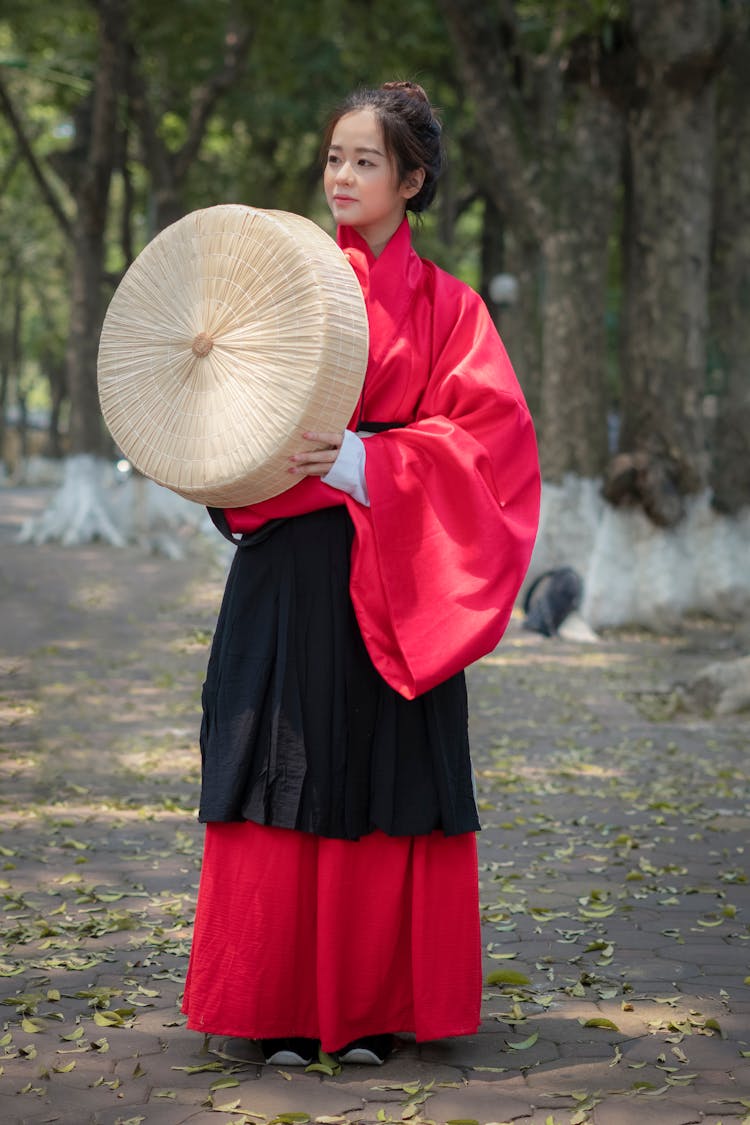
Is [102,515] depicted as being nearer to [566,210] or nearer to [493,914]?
[566,210]

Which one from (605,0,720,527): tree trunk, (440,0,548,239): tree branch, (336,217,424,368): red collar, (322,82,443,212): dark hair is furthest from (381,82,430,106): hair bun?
(440,0,548,239): tree branch

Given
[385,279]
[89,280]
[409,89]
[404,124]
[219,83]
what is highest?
[219,83]

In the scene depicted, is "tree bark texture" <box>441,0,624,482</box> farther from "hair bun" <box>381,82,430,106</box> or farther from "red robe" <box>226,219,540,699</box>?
"red robe" <box>226,219,540,699</box>

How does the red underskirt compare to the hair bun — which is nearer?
the red underskirt

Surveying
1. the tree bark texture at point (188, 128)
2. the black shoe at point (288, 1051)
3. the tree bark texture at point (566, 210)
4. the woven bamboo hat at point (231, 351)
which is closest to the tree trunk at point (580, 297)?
the tree bark texture at point (566, 210)

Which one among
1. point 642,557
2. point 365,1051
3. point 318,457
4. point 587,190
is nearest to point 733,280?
point 587,190

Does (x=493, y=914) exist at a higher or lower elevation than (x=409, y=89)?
lower

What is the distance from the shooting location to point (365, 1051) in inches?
141

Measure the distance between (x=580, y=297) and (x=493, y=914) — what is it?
28.6 ft

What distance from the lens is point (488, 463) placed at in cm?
353

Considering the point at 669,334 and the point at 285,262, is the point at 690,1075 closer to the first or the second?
the point at 285,262

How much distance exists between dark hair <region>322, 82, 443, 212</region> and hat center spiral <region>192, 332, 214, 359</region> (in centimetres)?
56

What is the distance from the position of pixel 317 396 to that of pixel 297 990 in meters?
1.32

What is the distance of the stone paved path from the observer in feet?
11.3
